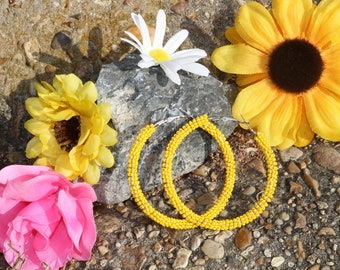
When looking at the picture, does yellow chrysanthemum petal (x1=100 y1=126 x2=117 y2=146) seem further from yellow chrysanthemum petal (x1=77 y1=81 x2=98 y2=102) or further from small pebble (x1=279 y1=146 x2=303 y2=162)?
small pebble (x1=279 y1=146 x2=303 y2=162)

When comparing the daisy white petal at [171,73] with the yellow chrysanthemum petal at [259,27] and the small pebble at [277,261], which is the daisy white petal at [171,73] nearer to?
the yellow chrysanthemum petal at [259,27]

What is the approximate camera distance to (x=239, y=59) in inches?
58.4

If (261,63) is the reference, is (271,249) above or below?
below

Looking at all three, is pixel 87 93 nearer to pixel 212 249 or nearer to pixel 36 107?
pixel 36 107

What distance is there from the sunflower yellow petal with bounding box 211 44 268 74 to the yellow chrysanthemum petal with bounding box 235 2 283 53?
0.7 inches

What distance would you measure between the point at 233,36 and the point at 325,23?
0.65 feet

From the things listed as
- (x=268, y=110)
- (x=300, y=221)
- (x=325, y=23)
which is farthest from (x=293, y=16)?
(x=300, y=221)

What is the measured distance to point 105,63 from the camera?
5.17 ft

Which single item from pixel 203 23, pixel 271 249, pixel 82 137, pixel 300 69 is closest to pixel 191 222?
pixel 271 249

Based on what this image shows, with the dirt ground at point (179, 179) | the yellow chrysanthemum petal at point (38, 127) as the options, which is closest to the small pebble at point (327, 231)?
the dirt ground at point (179, 179)

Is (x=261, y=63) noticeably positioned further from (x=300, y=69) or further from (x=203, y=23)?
(x=203, y=23)

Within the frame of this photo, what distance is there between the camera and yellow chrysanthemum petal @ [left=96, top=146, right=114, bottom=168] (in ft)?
4.33

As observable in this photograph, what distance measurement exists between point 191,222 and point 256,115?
26cm

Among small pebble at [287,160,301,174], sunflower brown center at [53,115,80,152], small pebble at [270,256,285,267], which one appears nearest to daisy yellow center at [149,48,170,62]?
sunflower brown center at [53,115,80,152]
